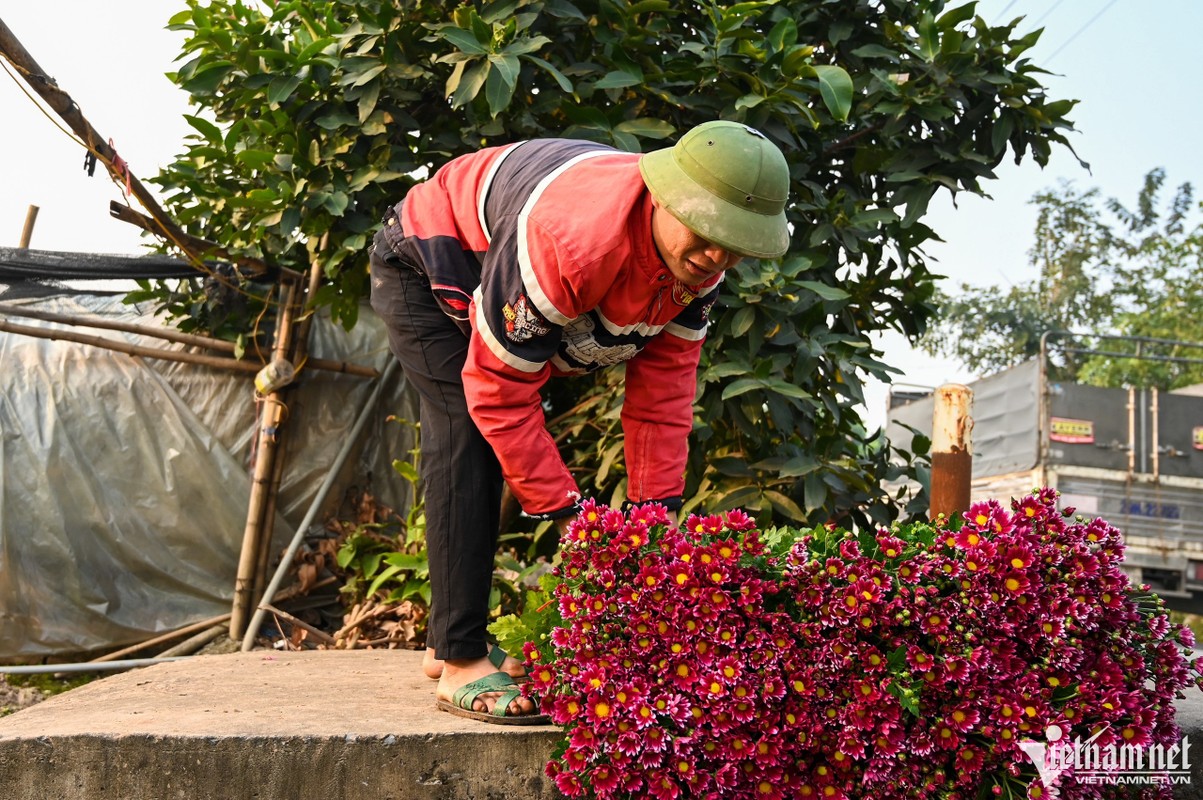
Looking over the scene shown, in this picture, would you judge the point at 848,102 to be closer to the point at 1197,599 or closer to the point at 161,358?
the point at 161,358

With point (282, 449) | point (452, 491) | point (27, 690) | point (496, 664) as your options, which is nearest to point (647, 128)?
point (452, 491)

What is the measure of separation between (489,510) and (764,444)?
1.25m

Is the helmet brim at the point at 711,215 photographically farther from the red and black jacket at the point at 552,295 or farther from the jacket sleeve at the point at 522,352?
the jacket sleeve at the point at 522,352

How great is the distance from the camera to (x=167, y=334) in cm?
463

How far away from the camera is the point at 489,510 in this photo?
97.1 inches

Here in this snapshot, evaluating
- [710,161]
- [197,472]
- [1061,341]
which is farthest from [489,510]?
[1061,341]

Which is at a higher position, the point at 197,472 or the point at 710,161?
the point at 710,161

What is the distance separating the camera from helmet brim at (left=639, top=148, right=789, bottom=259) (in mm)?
1980

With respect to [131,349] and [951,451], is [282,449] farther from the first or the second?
[951,451]

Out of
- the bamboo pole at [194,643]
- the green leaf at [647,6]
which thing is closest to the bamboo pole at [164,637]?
the bamboo pole at [194,643]

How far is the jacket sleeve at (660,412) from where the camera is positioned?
2521 mm

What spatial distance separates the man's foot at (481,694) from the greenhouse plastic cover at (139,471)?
2500 mm

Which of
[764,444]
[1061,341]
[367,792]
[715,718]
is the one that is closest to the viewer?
[715,718]

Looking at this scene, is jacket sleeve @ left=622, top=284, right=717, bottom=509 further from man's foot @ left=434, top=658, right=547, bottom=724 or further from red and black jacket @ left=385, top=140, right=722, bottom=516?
man's foot @ left=434, top=658, right=547, bottom=724
